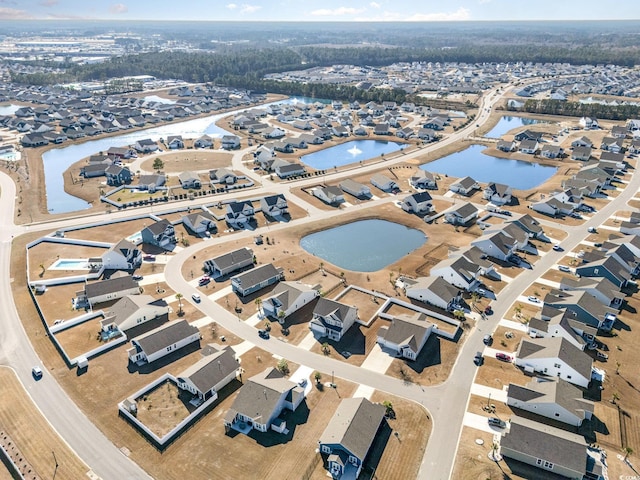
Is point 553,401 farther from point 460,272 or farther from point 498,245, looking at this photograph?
point 498,245

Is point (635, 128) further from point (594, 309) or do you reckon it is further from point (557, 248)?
point (594, 309)

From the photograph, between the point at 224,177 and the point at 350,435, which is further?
the point at 224,177

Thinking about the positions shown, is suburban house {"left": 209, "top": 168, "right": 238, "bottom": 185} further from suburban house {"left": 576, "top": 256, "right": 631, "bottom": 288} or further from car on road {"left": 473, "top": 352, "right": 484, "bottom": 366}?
suburban house {"left": 576, "top": 256, "right": 631, "bottom": 288}

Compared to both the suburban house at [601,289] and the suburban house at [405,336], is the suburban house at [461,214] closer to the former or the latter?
the suburban house at [601,289]

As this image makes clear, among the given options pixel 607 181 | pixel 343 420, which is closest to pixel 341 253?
pixel 343 420

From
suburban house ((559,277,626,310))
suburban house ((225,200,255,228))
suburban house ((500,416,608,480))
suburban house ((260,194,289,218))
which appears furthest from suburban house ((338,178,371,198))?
suburban house ((500,416,608,480))

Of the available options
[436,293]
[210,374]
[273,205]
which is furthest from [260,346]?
[273,205]
